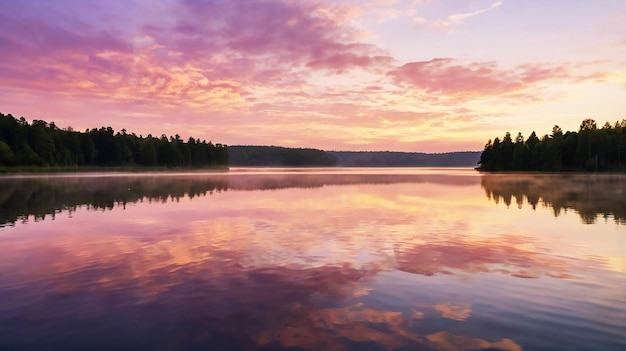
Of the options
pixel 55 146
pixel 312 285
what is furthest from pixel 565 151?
pixel 55 146

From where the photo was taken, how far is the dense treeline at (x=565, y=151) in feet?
452

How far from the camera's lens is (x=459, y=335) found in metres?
8.87

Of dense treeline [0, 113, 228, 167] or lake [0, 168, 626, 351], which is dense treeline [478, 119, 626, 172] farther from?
dense treeline [0, 113, 228, 167]

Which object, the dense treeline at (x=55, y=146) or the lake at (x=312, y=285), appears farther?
the dense treeline at (x=55, y=146)

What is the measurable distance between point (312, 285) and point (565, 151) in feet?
557

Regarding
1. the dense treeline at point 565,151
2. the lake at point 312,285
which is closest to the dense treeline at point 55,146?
the lake at point 312,285

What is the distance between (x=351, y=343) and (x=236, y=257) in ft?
29.5

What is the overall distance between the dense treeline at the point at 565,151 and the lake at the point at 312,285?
139652mm

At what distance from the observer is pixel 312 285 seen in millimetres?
12609

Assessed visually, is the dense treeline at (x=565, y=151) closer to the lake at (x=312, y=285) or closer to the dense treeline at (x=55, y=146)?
the lake at (x=312, y=285)

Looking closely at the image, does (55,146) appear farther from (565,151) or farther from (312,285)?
(565,151)

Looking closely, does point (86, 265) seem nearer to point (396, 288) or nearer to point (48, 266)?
point (48, 266)

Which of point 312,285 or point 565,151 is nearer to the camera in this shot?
point 312,285

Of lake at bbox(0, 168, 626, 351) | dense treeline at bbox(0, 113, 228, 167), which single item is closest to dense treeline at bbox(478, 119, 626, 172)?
lake at bbox(0, 168, 626, 351)
